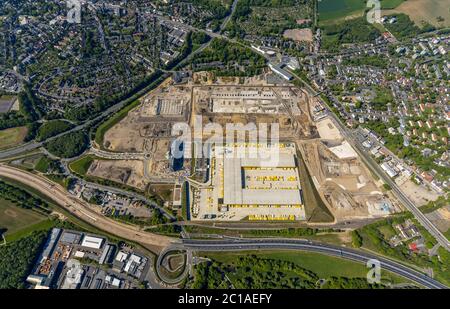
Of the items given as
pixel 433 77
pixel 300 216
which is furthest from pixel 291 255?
pixel 433 77

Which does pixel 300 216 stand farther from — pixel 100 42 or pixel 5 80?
pixel 5 80

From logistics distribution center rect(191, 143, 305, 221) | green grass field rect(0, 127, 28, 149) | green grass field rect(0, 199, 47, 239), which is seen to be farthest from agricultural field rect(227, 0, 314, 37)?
green grass field rect(0, 199, 47, 239)

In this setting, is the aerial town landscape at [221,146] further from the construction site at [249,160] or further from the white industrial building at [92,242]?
the construction site at [249,160]

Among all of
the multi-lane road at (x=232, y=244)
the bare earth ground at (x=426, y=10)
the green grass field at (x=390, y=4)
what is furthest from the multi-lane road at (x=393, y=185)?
the bare earth ground at (x=426, y=10)

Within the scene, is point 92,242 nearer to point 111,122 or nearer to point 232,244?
point 232,244

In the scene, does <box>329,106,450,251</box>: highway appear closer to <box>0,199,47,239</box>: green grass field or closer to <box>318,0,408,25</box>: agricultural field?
<box>318,0,408,25</box>: agricultural field

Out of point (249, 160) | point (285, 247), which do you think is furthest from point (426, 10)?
point (285, 247)
